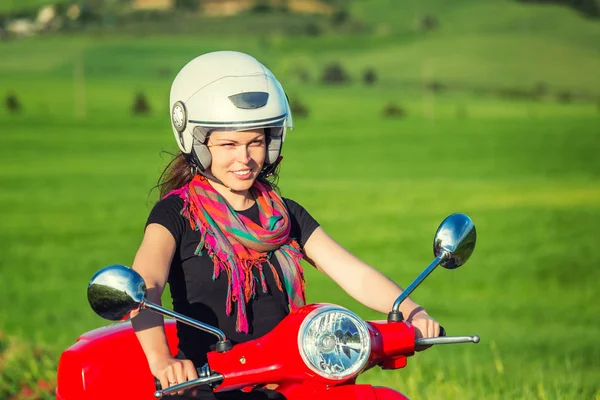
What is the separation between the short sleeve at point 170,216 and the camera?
12.9 ft

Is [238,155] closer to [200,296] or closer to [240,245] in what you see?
[240,245]

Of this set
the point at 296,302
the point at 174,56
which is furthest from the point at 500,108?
the point at 296,302

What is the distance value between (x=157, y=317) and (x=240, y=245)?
0.50 m

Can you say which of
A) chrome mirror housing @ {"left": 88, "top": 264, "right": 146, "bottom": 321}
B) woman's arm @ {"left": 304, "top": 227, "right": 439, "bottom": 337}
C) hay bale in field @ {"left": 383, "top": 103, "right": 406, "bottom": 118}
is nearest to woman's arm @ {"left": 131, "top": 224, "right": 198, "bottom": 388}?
chrome mirror housing @ {"left": 88, "top": 264, "right": 146, "bottom": 321}

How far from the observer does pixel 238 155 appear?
3.98 meters

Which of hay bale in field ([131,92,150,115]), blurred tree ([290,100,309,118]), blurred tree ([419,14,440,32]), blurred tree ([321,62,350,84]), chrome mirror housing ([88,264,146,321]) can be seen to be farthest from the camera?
blurred tree ([419,14,440,32])

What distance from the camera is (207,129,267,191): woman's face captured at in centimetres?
398

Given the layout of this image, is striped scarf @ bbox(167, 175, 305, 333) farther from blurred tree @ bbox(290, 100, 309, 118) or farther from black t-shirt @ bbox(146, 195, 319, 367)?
blurred tree @ bbox(290, 100, 309, 118)

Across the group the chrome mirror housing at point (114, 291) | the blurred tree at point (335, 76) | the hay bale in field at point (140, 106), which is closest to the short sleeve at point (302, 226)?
the chrome mirror housing at point (114, 291)

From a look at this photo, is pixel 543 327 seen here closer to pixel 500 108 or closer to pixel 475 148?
pixel 475 148

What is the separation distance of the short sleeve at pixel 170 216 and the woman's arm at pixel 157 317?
0.02m

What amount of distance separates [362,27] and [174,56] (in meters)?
8.78

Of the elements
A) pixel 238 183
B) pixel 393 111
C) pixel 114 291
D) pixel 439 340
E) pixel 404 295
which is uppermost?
pixel 393 111

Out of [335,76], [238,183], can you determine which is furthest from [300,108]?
[238,183]
